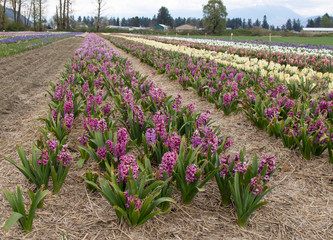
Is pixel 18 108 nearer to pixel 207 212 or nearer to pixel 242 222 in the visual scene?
pixel 207 212

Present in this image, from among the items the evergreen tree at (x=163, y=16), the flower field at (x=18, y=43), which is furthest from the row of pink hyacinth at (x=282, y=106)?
the evergreen tree at (x=163, y=16)

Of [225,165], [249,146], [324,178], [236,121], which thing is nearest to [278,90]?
[236,121]

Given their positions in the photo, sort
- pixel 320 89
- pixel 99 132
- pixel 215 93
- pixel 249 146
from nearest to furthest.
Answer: pixel 99 132
pixel 249 146
pixel 215 93
pixel 320 89

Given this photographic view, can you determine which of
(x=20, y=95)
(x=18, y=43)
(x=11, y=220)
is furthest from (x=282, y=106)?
(x=18, y=43)

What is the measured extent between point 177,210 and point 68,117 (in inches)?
71.1

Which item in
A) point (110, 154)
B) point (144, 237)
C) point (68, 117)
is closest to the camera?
point (144, 237)

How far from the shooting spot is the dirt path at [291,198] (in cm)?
236

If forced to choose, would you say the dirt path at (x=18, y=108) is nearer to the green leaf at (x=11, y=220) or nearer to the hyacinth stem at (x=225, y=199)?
the green leaf at (x=11, y=220)

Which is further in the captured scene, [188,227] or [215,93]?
[215,93]

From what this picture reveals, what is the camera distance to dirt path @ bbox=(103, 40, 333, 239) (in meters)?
2.36

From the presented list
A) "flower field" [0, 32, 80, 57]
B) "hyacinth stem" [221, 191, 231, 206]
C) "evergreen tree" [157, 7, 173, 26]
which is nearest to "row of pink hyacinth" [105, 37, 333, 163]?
"hyacinth stem" [221, 191, 231, 206]

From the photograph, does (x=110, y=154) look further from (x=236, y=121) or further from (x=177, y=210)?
(x=236, y=121)

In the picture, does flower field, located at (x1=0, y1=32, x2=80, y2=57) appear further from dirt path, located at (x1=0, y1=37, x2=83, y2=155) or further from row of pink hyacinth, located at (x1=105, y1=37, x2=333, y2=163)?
row of pink hyacinth, located at (x1=105, y1=37, x2=333, y2=163)

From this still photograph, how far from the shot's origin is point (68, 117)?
3.43 meters
